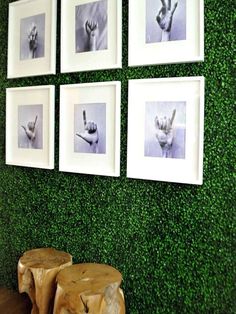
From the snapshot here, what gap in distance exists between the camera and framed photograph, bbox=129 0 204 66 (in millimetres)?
1431

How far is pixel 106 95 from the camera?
1673 mm

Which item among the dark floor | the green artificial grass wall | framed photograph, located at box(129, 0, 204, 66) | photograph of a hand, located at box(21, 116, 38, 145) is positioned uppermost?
framed photograph, located at box(129, 0, 204, 66)

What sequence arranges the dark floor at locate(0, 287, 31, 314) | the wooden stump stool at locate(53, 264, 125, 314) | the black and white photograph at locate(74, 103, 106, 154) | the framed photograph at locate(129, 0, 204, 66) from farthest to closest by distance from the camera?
the dark floor at locate(0, 287, 31, 314)
the black and white photograph at locate(74, 103, 106, 154)
the framed photograph at locate(129, 0, 204, 66)
the wooden stump stool at locate(53, 264, 125, 314)

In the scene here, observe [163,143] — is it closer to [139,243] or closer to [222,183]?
[222,183]

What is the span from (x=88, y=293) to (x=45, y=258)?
461 mm

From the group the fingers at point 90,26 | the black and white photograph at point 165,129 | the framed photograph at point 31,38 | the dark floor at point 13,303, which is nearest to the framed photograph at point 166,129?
the black and white photograph at point 165,129

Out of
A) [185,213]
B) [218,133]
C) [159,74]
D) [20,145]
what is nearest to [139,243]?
[185,213]

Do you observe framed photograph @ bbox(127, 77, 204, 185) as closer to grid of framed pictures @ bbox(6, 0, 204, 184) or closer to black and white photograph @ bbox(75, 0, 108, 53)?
grid of framed pictures @ bbox(6, 0, 204, 184)

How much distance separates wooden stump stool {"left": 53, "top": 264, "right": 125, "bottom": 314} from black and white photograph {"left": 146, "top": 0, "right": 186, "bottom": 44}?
1083 mm

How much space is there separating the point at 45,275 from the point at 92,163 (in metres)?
0.59

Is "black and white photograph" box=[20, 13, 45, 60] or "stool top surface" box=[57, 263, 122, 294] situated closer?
"stool top surface" box=[57, 263, 122, 294]

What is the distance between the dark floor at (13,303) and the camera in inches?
72.4

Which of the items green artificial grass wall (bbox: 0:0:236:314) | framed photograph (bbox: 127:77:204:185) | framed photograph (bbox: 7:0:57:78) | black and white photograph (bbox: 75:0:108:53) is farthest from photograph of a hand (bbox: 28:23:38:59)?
framed photograph (bbox: 127:77:204:185)

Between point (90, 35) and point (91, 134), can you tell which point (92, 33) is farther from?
point (91, 134)
